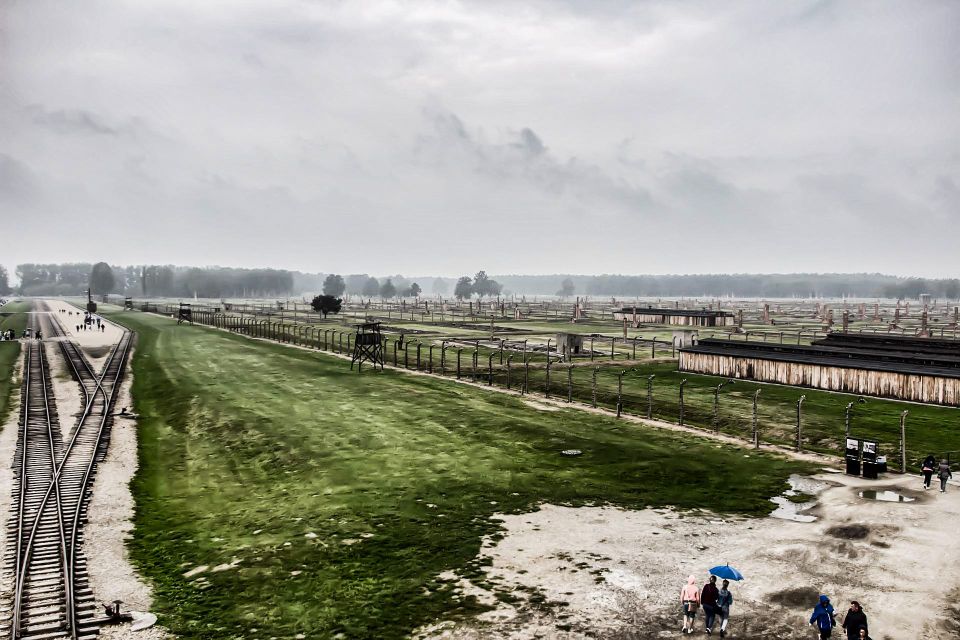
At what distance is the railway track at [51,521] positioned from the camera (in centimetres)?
1983

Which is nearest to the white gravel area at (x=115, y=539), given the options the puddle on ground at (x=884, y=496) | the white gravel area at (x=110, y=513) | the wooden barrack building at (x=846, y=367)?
the white gravel area at (x=110, y=513)

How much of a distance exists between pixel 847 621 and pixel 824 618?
518 mm

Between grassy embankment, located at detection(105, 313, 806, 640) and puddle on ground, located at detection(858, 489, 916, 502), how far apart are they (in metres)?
3.59

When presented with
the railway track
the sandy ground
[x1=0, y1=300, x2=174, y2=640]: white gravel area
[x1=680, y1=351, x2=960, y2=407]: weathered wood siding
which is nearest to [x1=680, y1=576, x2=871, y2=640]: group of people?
the sandy ground

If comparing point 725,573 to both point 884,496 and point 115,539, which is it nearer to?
point 884,496

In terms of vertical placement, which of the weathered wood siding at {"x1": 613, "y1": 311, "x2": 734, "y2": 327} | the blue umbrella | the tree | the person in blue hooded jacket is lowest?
the person in blue hooded jacket

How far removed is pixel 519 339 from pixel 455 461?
80237 mm

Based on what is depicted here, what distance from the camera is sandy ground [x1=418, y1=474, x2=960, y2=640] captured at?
1916cm

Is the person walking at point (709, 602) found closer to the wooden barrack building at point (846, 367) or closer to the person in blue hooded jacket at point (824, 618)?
the person in blue hooded jacket at point (824, 618)

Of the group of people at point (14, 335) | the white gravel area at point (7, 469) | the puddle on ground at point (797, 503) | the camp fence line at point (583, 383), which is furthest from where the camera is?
the group of people at point (14, 335)

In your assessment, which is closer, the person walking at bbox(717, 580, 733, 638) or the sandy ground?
the person walking at bbox(717, 580, 733, 638)

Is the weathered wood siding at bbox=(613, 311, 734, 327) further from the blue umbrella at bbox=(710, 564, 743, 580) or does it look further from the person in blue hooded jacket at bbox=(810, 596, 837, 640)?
the person in blue hooded jacket at bbox=(810, 596, 837, 640)

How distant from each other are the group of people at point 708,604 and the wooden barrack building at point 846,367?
46.2 m

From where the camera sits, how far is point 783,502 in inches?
1202
